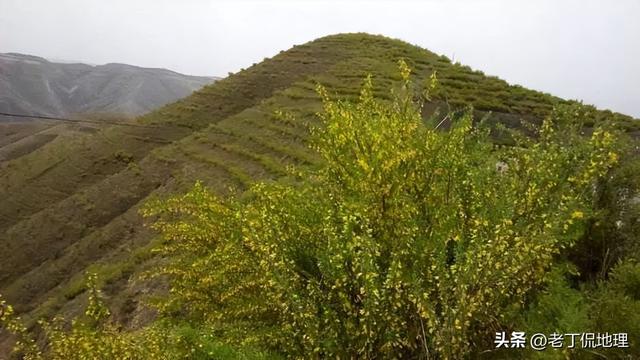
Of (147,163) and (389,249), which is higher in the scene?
(389,249)

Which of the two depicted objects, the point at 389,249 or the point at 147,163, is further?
the point at 147,163

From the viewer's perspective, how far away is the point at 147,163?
35812 millimetres

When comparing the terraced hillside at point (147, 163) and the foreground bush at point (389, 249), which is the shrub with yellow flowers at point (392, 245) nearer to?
the foreground bush at point (389, 249)

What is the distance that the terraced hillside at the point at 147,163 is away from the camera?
2512 cm

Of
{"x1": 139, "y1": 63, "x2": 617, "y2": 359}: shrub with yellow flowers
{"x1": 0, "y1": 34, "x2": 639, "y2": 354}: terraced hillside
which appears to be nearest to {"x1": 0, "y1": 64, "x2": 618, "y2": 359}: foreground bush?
{"x1": 139, "y1": 63, "x2": 617, "y2": 359}: shrub with yellow flowers

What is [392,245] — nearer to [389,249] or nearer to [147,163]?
[389,249]

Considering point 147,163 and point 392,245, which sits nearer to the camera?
point 392,245

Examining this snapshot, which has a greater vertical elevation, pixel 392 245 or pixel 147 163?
pixel 392 245

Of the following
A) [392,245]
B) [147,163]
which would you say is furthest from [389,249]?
[147,163]

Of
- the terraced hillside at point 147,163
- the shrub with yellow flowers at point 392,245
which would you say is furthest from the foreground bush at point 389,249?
the terraced hillside at point 147,163

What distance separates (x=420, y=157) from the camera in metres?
7.41

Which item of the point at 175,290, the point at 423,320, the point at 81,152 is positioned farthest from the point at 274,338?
the point at 81,152

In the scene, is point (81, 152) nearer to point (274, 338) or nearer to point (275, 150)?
point (275, 150)

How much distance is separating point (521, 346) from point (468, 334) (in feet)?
2.18
